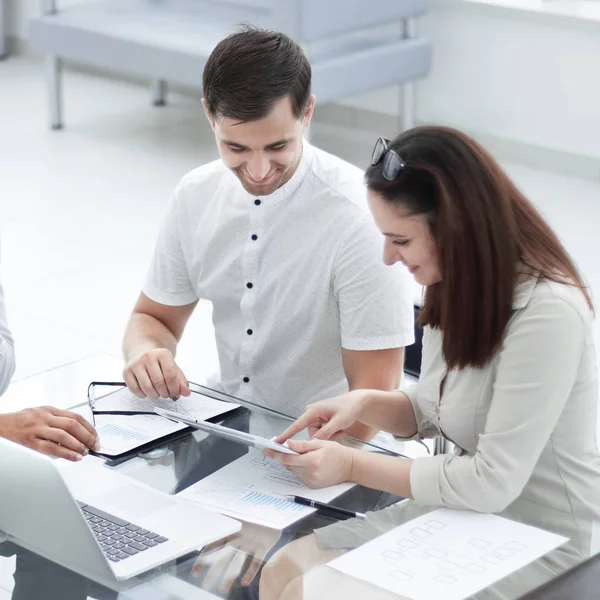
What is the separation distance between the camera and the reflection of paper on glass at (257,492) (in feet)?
5.76

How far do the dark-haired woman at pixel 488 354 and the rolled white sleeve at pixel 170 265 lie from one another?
70 cm

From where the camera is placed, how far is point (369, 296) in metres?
2.30

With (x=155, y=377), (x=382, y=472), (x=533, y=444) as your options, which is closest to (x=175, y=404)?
(x=155, y=377)

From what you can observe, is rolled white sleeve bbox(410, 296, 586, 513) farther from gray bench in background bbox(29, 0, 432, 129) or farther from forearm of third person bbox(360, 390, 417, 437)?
gray bench in background bbox(29, 0, 432, 129)

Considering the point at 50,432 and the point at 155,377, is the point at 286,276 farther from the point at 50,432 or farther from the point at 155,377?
the point at 50,432

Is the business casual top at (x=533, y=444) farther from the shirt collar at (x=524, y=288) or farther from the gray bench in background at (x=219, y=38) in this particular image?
the gray bench in background at (x=219, y=38)

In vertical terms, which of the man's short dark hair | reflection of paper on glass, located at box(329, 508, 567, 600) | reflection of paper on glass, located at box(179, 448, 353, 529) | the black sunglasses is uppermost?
the man's short dark hair

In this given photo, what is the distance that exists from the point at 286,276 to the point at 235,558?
2.83 feet

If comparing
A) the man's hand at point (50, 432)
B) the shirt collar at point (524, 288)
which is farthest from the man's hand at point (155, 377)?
the shirt collar at point (524, 288)

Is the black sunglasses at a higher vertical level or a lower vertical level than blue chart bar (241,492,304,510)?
higher

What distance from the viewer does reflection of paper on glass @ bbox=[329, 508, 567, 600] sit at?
5.05 feet

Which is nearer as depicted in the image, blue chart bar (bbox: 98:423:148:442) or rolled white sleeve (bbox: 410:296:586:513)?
rolled white sleeve (bbox: 410:296:586:513)

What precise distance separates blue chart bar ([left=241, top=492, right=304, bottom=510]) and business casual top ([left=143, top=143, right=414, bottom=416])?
0.54m

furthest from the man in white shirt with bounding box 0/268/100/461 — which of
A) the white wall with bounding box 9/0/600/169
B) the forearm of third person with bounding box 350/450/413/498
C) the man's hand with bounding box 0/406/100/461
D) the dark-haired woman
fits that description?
the white wall with bounding box 9/0/600/169
